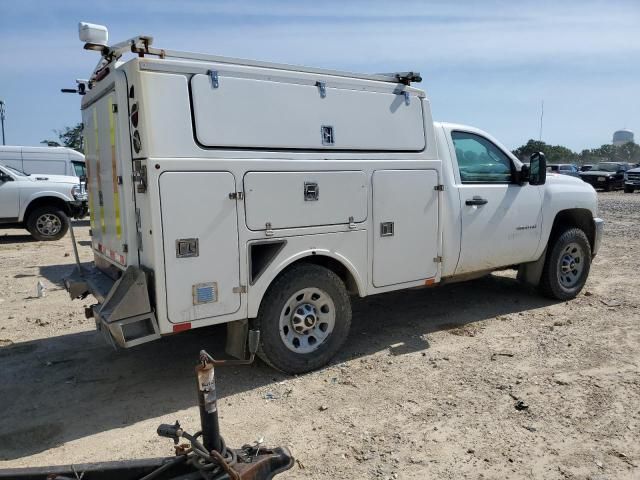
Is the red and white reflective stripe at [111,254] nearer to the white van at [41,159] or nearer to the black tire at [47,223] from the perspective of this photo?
the black tire at [47,223]

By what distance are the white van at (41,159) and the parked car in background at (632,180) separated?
26.3 meters

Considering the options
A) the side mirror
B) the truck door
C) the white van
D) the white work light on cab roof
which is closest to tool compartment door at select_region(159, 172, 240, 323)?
the white work light on cab roof

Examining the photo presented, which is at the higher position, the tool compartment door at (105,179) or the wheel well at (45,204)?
the tool compartment door at (105,179)

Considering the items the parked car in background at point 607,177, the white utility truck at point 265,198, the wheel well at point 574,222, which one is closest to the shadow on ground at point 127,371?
the white utility truck at point 265,198

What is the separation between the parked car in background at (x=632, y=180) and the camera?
27.8m

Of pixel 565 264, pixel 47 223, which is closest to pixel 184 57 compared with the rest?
pixel 565 264

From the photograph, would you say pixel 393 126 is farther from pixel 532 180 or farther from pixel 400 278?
pixel 532 180

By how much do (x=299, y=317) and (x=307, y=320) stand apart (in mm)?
99

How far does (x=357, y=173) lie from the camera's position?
4.52 meters

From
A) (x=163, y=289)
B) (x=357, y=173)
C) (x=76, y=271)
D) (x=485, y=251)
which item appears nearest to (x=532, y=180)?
(x=485, y=251)

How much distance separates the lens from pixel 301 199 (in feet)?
→ 13.9

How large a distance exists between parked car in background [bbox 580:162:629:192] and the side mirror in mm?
26041

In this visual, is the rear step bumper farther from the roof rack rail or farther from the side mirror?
the side mirror

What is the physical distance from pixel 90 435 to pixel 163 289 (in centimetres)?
109
